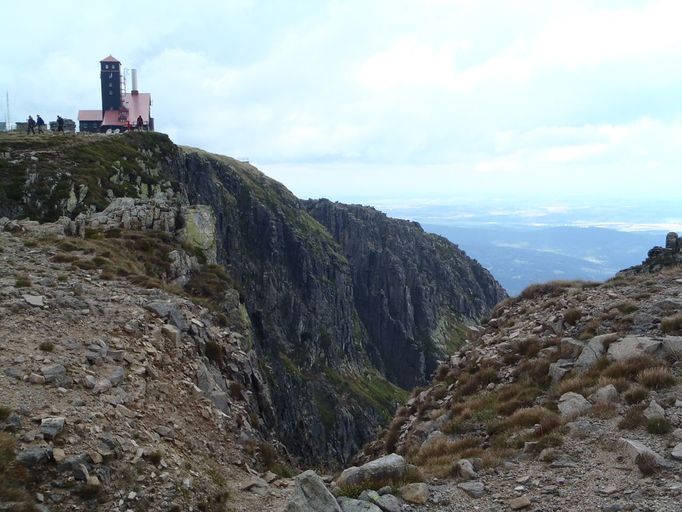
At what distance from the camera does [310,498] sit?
11273 mm

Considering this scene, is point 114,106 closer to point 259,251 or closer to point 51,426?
point 259,251

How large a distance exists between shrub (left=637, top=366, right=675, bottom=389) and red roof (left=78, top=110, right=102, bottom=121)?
487 feet

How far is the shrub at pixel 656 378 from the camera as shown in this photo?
48.1 ft

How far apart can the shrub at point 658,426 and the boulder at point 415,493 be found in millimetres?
6080

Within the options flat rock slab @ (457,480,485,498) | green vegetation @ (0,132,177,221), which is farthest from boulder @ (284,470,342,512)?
green vegetation @ (0,132,177,221)

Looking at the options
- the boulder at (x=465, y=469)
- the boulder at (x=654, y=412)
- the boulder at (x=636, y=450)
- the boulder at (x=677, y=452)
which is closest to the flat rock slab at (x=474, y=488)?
the boulder at (x=465, y=469)

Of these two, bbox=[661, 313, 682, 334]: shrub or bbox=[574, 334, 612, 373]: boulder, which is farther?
bbox=[661, 313, 682, 334]: shrub

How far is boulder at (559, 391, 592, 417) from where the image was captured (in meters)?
14.7

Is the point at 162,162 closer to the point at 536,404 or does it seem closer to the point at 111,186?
the point at 111,186

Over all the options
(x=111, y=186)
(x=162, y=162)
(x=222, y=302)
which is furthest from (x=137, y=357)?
(x=162, y=162)

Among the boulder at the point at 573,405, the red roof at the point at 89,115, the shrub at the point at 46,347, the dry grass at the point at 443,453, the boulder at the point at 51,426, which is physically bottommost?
the dry grass at the point at 443,453

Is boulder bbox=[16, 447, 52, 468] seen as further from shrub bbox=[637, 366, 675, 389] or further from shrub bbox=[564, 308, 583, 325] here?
shrub bbox=[564, 308, 583, 325]

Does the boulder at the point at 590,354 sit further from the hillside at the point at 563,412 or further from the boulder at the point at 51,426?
the boulder at the point at 51,426

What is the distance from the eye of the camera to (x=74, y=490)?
420 inches
